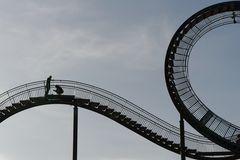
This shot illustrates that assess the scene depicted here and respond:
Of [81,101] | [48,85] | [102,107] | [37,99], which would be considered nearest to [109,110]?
[102,107]

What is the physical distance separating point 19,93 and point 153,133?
8199mm

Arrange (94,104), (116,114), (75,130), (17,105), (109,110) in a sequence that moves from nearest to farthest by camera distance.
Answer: (75,130)
(94,104)
(109,110)
(116,114)
(17,105)

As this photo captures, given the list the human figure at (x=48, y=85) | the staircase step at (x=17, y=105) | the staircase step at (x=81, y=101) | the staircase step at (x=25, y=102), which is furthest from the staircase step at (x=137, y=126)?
the staircase step at (x=17, y=105)

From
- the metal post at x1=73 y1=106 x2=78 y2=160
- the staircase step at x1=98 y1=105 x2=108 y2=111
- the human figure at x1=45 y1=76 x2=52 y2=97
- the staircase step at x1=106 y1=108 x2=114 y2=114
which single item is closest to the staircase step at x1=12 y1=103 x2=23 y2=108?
the human figure at x1=45 y1=76 x2=52 y2=97

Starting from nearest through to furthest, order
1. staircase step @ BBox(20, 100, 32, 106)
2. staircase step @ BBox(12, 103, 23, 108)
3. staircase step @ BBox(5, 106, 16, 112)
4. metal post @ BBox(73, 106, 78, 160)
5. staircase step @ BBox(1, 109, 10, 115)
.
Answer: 1. metal post @ BBox(73, 106, 78, 160)
2. staircase step @ BBox(20, 100, 32, 106)
3. staircase step @ BBox(12, 103, 23, 108)
4. staircase step @ BBox(5, 106, 16, 112)
5. staircase step @ BBox(1, 109, 10, 115)

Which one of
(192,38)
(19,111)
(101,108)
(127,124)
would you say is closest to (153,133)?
(127,124)

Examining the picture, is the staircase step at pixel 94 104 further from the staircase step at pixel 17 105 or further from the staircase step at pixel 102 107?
the staircase step at pixel 17 105

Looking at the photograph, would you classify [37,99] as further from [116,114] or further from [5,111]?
[116,114]

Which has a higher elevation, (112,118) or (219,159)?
(112,118)

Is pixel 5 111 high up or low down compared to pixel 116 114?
up

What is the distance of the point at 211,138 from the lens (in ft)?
88.2

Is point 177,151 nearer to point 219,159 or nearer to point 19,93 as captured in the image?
point 219,159

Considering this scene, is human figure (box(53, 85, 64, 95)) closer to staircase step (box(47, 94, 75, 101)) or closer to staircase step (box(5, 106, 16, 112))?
staircase step (box(47, 94, 75, 101))

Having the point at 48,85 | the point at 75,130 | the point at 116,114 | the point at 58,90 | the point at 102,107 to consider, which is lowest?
the point at 75,130
